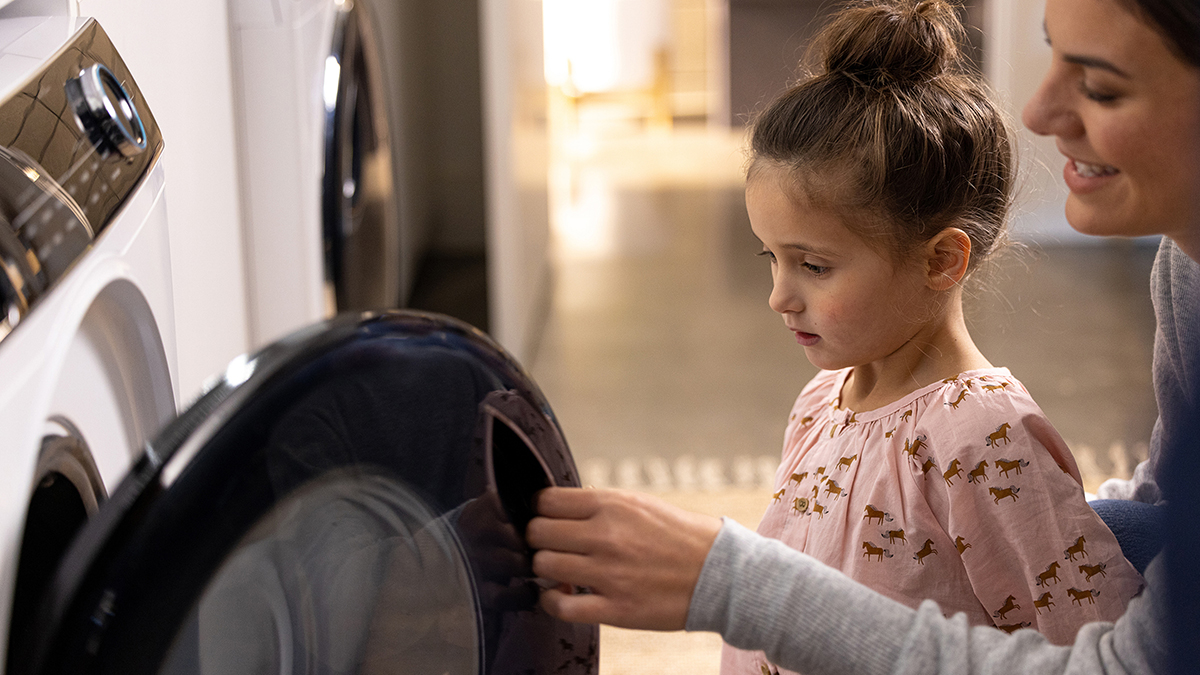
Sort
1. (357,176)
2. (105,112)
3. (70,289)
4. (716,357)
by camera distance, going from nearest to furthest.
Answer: (70,289) → (105,112) → (357,176) → (716,357)

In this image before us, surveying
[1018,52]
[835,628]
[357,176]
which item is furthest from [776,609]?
[1018,52]

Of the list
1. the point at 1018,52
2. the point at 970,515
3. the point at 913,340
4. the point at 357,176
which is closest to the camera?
the point at 970,515

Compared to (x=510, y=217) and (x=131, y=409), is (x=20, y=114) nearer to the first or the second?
(x=131, y=409)

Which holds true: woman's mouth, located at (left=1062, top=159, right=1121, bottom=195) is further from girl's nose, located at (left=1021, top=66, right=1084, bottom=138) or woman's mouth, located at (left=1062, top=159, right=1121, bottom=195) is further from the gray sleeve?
the gray sleeve

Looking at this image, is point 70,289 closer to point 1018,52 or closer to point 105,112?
point 105,112

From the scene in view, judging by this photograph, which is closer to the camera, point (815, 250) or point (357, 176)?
point (815, 250)

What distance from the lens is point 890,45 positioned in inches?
35.1

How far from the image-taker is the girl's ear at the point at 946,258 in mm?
872

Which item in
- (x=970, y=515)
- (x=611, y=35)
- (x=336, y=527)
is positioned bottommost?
(x=611, y=35)

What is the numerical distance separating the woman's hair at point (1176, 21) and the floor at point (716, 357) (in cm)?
40

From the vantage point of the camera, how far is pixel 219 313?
3.78 ft

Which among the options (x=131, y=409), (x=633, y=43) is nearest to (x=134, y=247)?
(x=131, y=409)

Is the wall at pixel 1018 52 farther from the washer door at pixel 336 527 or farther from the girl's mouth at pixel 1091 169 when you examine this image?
the washer door at pixel 336 527

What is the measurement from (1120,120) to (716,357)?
203 centimetres
